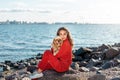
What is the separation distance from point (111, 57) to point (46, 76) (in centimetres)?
1274

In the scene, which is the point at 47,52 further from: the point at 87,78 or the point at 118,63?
the point at 118,63

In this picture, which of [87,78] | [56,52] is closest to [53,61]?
[56,52]

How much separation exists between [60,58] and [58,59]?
0.24 ft

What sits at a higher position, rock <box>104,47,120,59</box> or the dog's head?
the dog's head

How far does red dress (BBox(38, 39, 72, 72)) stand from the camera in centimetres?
1273

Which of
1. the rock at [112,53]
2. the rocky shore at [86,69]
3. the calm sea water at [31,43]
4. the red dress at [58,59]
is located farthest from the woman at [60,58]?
the calm sea water at [31,43]

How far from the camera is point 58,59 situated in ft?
42.2

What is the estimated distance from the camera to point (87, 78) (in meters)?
13.1

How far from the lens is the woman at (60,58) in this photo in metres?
12.7

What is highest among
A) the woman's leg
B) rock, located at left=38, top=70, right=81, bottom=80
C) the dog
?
the dog

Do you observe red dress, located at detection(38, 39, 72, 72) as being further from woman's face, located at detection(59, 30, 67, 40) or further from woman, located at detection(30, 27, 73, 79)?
woman's face, located at detection(59, 30, 67, 40)

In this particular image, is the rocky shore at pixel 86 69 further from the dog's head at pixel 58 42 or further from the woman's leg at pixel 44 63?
the dog's head at pixel 58 42

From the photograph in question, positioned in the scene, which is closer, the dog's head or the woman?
the woman

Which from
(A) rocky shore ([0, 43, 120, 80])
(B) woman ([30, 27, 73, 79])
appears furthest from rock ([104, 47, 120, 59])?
(B) woman ([30, 27, 73, 79])
